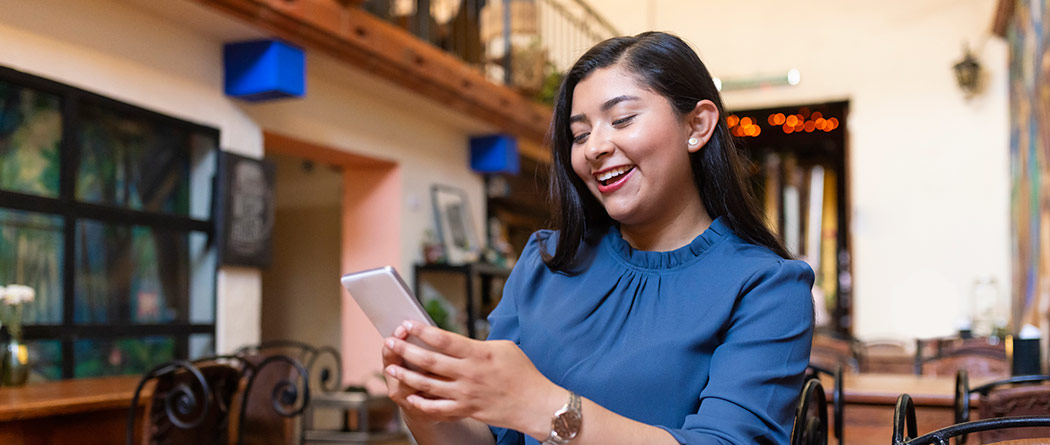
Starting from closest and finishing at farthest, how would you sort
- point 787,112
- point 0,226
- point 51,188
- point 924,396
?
point 924,396
point 0,226
point 51,188
point 787,112

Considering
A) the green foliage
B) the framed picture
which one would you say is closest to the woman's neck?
the framed picture

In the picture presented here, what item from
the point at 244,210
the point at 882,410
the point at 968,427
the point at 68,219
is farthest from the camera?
the point at 244,210

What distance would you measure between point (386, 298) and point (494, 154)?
7419 millimetres

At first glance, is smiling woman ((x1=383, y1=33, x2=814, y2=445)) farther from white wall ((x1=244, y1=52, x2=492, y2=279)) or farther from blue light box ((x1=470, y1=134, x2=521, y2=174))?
blue light box ((x1=470, y1=134, x2=521, y2=174))

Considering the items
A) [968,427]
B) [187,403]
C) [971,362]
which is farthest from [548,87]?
[968,427]

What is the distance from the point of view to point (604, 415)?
44.4 inches

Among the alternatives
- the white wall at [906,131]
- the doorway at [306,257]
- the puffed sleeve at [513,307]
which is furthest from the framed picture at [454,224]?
the puffed sleeve at [513,307]

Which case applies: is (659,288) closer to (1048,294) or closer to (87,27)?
(87,27)

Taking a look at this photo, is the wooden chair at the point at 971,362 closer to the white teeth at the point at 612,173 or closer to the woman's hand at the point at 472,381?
the white teeth at the point at 612,173

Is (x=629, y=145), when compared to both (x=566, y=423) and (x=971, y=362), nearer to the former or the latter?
(x=566, y=423)

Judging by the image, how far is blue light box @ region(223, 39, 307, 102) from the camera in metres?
5.21

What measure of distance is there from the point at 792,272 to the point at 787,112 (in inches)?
396

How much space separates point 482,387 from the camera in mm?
1036

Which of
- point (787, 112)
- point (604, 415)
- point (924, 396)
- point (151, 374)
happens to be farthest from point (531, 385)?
point (787, 112)
